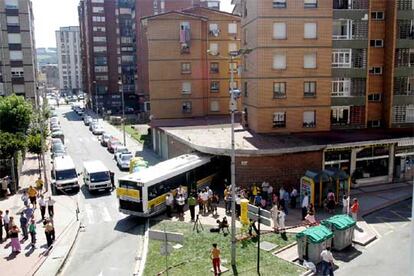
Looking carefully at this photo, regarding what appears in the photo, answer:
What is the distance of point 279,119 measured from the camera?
115ft

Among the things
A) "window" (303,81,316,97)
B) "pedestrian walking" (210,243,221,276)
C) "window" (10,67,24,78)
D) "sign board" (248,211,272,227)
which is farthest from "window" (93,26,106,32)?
"pedestrian walking" (210,243,221,276)

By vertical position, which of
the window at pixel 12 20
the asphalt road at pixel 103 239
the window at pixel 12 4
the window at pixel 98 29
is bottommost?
the asphalt road at pixel 103 239

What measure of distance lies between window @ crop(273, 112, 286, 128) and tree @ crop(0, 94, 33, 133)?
2169cm

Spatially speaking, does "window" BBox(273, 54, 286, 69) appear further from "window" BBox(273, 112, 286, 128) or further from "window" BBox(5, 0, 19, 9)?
"window" BBox(5, 0, 19, 9)

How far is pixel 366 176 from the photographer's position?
104 feet

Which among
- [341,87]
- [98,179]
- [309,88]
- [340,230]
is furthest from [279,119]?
[340,230]

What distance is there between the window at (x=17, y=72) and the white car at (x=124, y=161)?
27.6 meters

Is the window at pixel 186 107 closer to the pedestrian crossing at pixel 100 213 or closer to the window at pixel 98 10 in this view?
the pedestrian crossing at pixel 100 213

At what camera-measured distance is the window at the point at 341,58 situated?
35125 mm

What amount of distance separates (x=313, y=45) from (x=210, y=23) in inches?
837

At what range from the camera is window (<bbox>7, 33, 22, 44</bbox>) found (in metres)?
58.4

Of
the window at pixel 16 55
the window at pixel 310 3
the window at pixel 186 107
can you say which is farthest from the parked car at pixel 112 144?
the window at pixel 310 3

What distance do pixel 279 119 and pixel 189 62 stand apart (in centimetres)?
1898

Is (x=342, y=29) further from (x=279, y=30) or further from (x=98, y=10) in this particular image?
(x=98, y=10)
